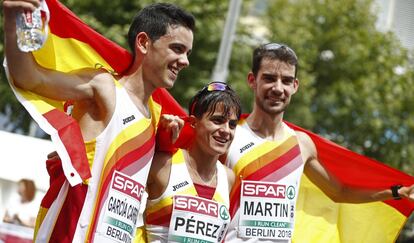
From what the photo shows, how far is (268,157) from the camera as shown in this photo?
6723 millimetres

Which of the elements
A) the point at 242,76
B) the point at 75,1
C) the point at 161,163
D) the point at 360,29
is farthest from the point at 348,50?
the point at 161,163

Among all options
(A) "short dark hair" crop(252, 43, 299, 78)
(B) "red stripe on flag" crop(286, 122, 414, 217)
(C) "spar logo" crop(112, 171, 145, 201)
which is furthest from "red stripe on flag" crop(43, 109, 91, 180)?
(B) "red stripe on flag" crop(286, 122, 414, 217)

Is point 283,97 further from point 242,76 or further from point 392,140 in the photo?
point 392,140

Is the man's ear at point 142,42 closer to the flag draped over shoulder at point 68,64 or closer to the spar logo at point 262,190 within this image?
the flag draped over shoulder at point 68,64

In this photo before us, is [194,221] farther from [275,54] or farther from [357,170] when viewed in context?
[357,170]

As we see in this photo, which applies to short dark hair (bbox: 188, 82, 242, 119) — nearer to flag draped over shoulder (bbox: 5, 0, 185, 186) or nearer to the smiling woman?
the smiling woman

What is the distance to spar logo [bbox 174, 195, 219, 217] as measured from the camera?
5.90m

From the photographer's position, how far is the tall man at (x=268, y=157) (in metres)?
6.55

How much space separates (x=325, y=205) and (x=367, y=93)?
62.2ft

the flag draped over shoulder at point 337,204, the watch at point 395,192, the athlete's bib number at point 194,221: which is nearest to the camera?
the athlete's bib number at point 194,221

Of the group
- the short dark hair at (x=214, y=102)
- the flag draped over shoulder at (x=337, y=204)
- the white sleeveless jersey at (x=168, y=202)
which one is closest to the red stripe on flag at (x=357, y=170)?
the flag draped over shoulder at (x=337, y=204)

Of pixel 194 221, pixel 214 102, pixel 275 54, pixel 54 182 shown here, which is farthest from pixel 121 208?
pixel 275 54

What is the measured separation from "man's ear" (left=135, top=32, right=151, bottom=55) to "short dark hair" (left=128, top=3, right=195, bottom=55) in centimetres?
2

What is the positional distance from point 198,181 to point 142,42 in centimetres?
94
